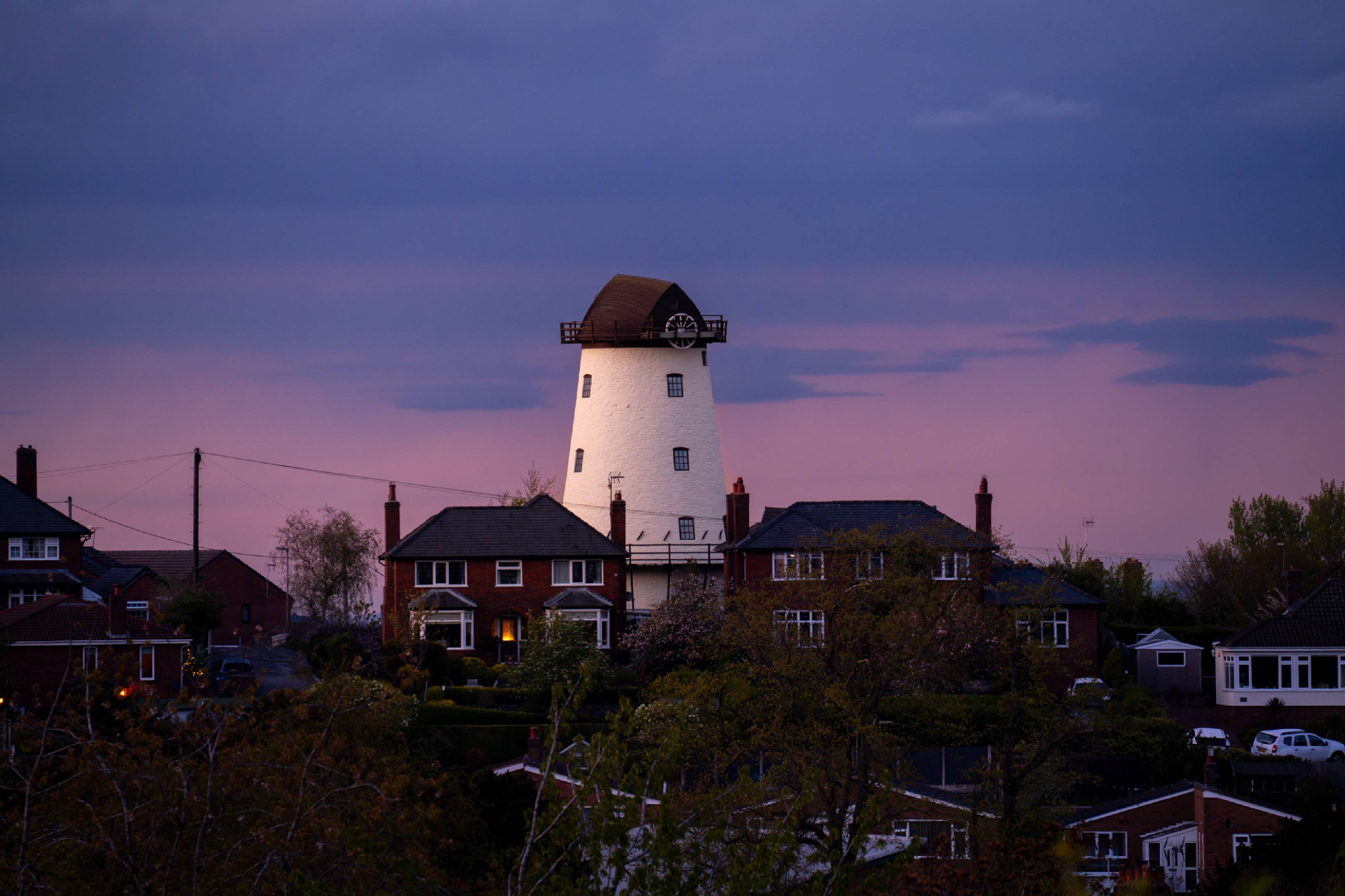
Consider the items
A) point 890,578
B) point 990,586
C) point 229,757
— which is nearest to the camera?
point 229,757

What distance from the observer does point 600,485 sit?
63.4 meters

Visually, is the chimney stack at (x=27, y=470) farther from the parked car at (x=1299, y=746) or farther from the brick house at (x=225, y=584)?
the parked car at (x=1299, y=746)

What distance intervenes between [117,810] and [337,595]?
64960 millimetres

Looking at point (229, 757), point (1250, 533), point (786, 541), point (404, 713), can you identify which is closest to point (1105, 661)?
point (786, 541)

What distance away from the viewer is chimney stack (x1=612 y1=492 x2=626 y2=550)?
59.0m

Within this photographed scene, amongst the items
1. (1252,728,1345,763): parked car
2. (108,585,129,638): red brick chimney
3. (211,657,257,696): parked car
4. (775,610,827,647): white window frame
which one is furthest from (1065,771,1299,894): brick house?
(108,585,129,638): red brick chimney

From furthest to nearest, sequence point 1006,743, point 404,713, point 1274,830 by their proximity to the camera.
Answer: point 404,713, point 1274,830, point 1006,743

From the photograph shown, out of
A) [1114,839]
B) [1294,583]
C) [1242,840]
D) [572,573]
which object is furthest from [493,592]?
[1294,583]

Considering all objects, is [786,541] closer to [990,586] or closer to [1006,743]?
[990,586]

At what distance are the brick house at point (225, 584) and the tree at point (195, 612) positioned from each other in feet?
38.5

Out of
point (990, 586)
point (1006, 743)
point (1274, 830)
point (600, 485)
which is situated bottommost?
point (1274, 830)

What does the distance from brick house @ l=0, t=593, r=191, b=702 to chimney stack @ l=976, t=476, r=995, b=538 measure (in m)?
28.2

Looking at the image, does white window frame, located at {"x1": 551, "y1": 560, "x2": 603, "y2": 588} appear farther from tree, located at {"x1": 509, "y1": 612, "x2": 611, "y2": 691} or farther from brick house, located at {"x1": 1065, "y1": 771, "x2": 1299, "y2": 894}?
brick house, located at {"x1": 1065, "y1": 771, "x2": 1299, "y2": 894}

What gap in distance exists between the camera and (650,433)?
6281 centimetres
